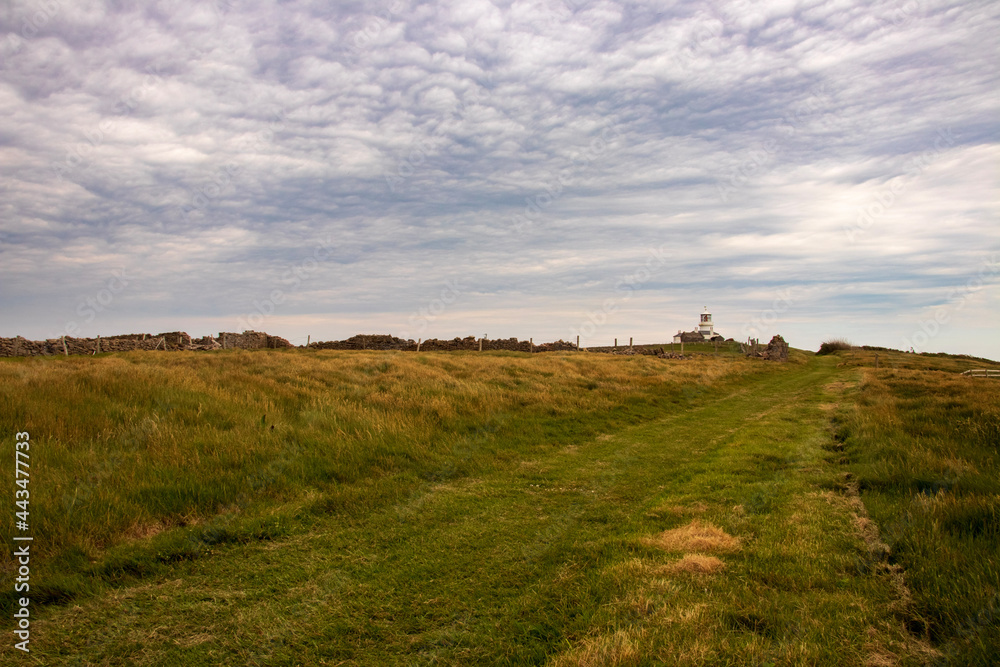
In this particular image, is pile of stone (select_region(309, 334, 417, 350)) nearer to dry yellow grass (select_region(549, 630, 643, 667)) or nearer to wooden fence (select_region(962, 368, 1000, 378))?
wooden fence (select_region(962, 368, 1000, 378))

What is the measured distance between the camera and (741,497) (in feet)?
25.5

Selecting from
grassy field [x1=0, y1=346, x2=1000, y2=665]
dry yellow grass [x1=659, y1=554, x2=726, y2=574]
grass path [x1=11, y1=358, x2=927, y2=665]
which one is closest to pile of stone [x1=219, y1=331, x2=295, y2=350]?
grassy field [x1=0, y1=346, x2=1000, y2=665]

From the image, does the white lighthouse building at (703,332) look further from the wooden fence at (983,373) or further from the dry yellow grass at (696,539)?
the dry yellow grass at (696,539)

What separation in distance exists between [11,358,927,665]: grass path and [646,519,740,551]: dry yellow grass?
0.02 m

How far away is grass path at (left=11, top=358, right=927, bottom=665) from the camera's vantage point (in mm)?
4055

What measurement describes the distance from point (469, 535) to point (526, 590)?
156cm

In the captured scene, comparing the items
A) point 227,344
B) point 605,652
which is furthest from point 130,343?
point 605,652

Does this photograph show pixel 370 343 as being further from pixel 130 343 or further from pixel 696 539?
pixel 696 539

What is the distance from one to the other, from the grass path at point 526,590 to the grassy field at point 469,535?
0.03 metres

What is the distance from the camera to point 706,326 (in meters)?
89.4

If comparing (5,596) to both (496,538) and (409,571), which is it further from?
(496,538)

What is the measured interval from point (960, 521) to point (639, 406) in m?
11.5

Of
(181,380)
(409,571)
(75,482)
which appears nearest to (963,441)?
(409,571)

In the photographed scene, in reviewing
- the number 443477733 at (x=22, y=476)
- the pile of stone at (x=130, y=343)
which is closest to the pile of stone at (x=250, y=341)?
the pile of stone at (x=130, y=343)
